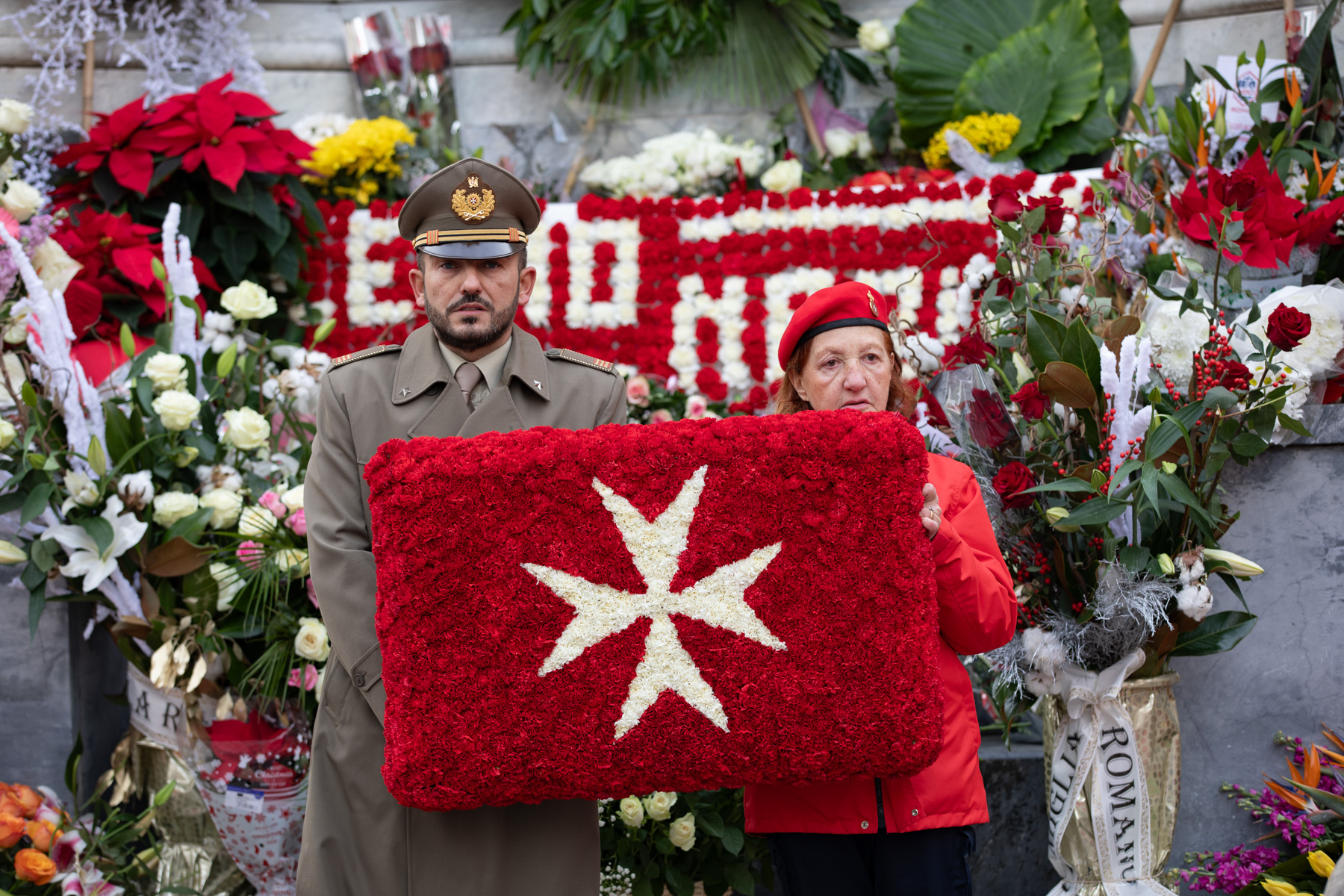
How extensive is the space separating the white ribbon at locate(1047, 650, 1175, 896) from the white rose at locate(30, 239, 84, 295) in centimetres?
304

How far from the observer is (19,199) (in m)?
2.98

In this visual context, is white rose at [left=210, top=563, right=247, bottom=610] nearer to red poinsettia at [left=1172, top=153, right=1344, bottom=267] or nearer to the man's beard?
the man's beard

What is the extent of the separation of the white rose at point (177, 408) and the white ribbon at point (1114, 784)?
84.8 inches

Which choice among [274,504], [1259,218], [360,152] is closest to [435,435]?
[274,504]

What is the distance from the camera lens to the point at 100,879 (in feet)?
7.93

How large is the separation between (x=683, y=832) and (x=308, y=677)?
981 mm

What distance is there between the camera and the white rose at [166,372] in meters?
2.71

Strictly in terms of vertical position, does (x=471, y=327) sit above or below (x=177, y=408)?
above

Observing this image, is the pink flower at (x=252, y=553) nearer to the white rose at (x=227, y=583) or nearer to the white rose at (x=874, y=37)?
the white rose at (x=227, y=583)

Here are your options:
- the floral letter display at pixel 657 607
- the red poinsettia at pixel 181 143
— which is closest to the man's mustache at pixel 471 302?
the floral letter display at pixel 657 607

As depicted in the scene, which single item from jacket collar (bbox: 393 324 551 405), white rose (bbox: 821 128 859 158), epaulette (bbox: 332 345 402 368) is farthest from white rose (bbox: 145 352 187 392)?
white rose (bbox: 821 128 859 158)

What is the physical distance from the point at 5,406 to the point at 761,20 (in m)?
3.80

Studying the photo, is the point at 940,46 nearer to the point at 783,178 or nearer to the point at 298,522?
the point at 783,178

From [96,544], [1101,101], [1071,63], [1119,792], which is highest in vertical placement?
[1071,63]
